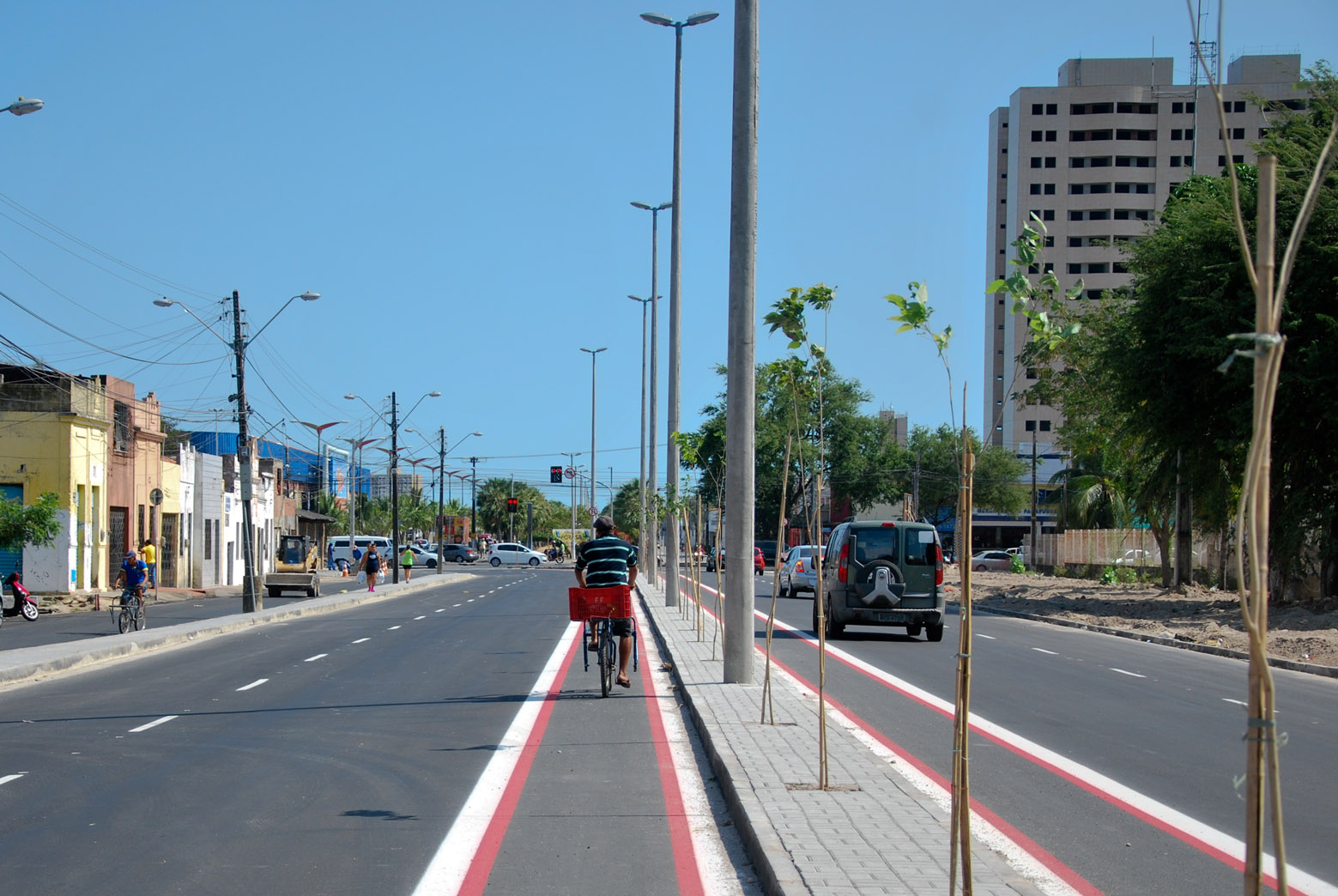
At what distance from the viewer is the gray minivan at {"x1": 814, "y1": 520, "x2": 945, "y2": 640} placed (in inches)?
874

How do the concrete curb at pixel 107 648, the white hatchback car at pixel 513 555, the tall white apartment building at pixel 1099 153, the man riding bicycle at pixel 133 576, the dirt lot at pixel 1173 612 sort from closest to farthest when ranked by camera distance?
1. the concrete curb at pixel 107 648
2. the dirt lot at pixel 1173 612
3. the man riding bicycle at pixel 133 576
4. the white hatchback car at pixel 513 555
5. the tall white apartment building at pixel 1099 153

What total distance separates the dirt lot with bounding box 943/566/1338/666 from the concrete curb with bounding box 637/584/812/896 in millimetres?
14272

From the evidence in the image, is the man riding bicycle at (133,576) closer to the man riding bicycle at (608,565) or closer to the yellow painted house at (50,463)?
the man riding bicycle at (608,565)

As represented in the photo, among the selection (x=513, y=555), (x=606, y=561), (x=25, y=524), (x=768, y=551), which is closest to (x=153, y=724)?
(x=606, y=561)

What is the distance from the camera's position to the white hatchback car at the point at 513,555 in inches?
3607

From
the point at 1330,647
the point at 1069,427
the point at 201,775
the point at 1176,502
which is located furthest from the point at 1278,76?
the point at 201,775

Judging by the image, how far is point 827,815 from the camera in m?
7.29

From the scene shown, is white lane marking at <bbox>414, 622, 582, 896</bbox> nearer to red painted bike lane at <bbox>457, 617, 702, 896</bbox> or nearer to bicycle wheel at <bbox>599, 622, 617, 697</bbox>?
red painted bike lane at <bbox>457, 617, 702, 896</bbox>

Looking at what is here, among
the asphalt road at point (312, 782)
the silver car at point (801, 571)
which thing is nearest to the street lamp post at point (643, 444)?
the silver car at point (801, 571)

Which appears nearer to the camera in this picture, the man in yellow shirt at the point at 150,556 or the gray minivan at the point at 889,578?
the gray minivan at the point at 889,578

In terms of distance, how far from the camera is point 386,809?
814 cm

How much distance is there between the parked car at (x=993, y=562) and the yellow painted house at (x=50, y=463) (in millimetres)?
44698

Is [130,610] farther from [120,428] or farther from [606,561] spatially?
[120,428]

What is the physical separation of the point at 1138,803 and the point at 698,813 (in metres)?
3.02
